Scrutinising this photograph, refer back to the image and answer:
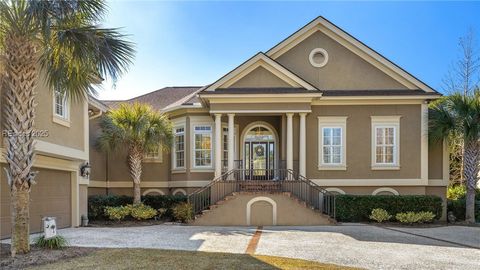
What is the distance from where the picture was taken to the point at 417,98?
1920cm

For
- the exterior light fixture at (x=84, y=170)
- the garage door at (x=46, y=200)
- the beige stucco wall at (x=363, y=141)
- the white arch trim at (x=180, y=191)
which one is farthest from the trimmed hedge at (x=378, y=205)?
the garage door at (x=46, y=200)

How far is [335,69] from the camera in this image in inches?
792

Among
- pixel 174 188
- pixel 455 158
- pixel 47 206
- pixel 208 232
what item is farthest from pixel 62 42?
pixel 455 158

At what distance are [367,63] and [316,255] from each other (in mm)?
12602

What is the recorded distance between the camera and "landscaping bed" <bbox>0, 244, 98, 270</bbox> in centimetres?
829

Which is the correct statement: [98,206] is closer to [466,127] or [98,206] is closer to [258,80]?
[258,80]

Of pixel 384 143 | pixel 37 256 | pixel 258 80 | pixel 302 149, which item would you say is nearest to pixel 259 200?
pixel 302 149

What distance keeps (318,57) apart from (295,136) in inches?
157

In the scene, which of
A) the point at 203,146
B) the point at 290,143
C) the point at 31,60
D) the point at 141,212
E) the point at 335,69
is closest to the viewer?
the point at 31,60

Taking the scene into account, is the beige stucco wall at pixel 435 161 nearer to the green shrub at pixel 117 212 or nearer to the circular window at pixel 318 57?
the circular window at pixel 318 57

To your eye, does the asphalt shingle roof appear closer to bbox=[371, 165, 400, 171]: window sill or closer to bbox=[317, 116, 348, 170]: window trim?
bbox=[317, 116, 348, 170]: window trim

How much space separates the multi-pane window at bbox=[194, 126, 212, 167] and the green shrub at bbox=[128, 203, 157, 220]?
11.9ft

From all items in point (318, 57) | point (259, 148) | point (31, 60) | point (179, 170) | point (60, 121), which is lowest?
point (179, 170)

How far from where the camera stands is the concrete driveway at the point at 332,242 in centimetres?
959
